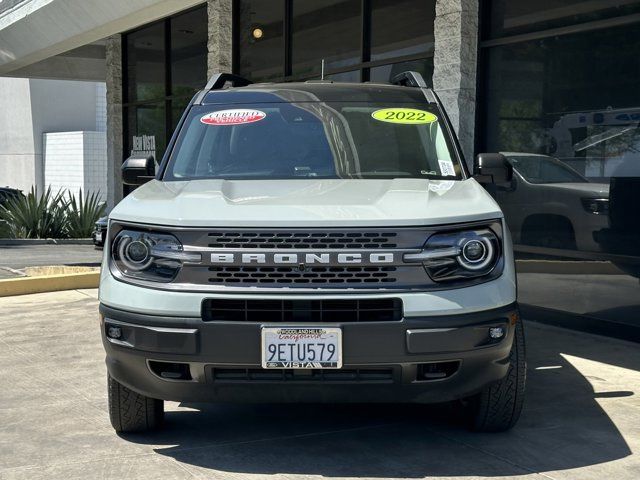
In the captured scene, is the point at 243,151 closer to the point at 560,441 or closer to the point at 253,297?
the point at 253,297

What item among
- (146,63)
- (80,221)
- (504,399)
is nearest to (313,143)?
(504,399)

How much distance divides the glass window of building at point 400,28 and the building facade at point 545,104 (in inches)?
0.8

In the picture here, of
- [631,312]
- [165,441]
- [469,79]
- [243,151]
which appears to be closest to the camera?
[165,441]

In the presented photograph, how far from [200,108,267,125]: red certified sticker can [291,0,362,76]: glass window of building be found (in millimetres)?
6119

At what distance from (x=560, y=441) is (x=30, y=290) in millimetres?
7555

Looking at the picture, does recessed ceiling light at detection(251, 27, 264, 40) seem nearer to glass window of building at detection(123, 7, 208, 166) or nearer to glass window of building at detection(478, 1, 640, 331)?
glass window of building at detection(123, 7, 208, 166)

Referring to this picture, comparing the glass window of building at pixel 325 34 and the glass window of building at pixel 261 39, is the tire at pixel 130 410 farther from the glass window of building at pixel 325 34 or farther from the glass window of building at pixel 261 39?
the glass window of building at pixel 261 39

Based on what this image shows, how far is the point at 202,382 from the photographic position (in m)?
4.26

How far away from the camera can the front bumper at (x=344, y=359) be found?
4.12 meters

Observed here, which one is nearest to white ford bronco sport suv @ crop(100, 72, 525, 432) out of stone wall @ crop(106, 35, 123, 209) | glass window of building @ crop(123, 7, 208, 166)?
glass window of building @ crop(123, 7, 208, 166)

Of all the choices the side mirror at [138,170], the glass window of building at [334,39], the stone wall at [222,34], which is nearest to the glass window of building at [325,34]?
the glass window of building at [334,39]

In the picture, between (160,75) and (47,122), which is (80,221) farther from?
(47,122)

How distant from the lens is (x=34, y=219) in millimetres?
20938

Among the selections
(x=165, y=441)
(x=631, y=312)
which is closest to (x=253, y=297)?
(x=165, y=441)
